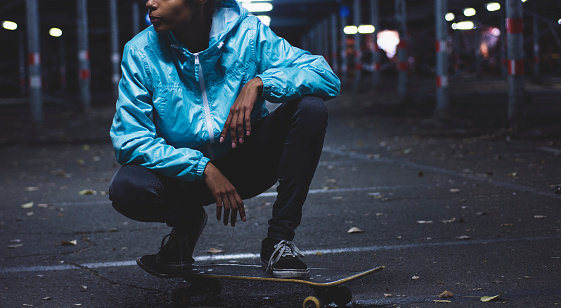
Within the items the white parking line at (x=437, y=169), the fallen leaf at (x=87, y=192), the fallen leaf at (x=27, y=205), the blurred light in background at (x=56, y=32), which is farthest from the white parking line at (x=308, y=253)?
the blurred light in background at (x=56, y=32)

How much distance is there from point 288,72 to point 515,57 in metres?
8.86

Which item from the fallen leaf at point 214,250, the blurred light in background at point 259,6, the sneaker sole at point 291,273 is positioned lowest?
the fallen leaf at point 214,250

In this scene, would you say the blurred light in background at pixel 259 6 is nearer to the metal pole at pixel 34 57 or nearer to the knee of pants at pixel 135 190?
the metal pole at pixel 34 57

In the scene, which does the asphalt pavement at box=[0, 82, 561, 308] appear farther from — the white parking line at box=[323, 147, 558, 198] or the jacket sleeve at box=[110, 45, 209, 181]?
the jacket sleeve at box=[110, 45, 209, 181]

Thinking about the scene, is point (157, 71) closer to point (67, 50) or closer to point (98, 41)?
point (67, 50)

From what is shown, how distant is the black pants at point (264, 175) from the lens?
2900 millimetres

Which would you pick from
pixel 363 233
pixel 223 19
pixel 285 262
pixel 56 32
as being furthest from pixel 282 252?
pixel 56 32

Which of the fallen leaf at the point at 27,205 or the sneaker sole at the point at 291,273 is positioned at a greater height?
the sneaker sole at the point at 291,273

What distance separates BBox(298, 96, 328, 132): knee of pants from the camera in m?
2.94

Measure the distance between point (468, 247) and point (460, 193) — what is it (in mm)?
1971

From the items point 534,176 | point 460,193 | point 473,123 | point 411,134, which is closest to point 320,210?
point 460,193

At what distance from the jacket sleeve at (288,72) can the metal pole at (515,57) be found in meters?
8.49

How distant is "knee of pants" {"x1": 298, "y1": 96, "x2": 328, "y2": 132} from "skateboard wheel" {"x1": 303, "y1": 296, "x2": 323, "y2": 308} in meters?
0.66

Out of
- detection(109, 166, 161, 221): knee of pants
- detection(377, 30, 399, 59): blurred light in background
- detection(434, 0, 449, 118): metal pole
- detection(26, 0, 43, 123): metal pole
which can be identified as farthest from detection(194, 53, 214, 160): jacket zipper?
detection(377, 30, 399, 59): blurred light in background
